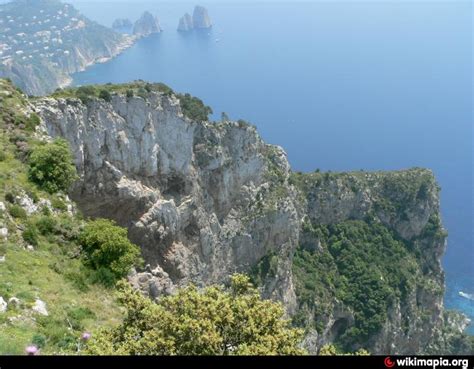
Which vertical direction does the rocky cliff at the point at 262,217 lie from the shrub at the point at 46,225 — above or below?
below

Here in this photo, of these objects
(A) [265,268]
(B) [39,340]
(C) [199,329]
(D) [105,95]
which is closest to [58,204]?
(B) [39,340]

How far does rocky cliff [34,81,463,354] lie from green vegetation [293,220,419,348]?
0.15 meters

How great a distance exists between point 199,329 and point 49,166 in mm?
13954

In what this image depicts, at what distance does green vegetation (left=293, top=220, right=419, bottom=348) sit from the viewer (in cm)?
5872

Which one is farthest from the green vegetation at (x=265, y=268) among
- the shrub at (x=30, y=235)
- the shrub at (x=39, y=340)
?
the shrub at (x=39, y=340)

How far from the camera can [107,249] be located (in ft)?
64.6

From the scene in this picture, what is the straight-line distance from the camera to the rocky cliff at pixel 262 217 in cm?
3359

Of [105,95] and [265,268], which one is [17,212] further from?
[265,268]

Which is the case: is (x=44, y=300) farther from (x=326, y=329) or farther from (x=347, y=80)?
(x=347, y=80)

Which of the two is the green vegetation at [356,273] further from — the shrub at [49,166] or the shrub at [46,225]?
the shrub at [46,225]

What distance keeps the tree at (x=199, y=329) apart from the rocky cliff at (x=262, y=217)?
31.9 ft
